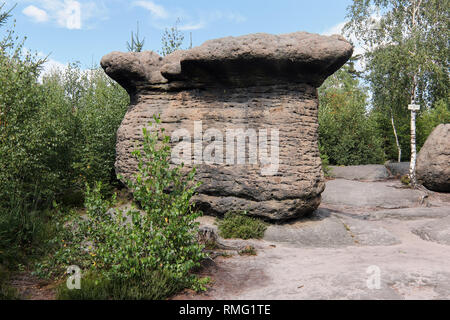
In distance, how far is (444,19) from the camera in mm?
17703

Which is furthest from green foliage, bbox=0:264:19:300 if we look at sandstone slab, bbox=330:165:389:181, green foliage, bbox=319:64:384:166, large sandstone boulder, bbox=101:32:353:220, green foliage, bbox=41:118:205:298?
green foliage, bbox=319:64:384:166

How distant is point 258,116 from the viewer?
9.52 meters

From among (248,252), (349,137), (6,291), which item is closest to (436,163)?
(349,137)

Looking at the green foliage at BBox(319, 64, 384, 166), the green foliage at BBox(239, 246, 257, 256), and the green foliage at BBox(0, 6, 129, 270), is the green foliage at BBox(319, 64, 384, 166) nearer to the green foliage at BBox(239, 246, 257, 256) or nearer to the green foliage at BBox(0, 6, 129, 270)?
the green foliage at BBox(0, 6, 129, 270)

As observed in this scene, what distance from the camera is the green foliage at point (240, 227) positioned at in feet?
28.1

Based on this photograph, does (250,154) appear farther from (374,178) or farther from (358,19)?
(358,19)

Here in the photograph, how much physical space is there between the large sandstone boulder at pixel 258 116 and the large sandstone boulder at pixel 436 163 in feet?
30.3

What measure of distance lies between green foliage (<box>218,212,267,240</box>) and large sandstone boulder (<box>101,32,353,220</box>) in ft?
0.86

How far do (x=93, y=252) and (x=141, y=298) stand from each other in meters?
1.52

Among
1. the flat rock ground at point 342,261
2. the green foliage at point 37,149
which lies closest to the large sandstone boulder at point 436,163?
the flat rock ground at point 342,261

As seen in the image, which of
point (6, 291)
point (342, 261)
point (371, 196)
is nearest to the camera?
point (6, 291)

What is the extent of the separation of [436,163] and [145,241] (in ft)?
49.2

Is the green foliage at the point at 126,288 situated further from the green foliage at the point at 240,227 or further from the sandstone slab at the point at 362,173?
the sandstone slab at the point at 362,173

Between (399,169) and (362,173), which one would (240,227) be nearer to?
(362,173)
